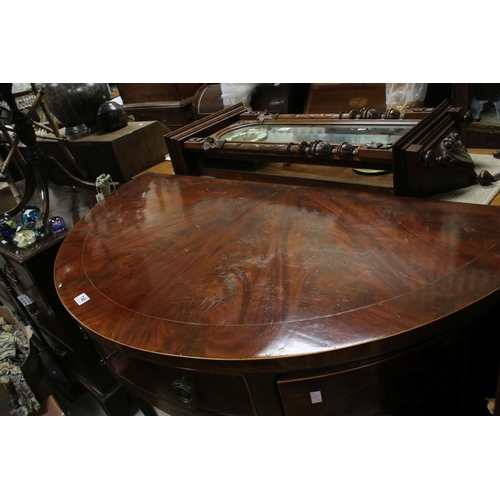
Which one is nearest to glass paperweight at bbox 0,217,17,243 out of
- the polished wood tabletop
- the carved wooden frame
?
the polished wood tabletop

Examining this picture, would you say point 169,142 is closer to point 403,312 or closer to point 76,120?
point 76,120

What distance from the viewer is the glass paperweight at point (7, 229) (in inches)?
50.0

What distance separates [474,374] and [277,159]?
0.72 m

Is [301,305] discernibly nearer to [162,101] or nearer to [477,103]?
[477,103]

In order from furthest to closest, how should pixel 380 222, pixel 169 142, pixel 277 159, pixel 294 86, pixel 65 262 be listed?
pixel 294 86 → pixel 169 142 → pixel 277 159 → pixel 65 262 → pixel 380 222

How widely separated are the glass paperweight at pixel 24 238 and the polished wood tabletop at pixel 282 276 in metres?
0.21

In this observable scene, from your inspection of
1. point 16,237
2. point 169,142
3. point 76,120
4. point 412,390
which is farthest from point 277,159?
point 76,120

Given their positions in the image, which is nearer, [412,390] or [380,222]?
[412,390]

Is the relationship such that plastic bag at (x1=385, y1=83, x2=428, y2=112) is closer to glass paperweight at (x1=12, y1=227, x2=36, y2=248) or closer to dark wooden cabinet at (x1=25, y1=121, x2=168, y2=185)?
dark wooden cabinet at (x1=25, y1=121, x2=168, y2=185)

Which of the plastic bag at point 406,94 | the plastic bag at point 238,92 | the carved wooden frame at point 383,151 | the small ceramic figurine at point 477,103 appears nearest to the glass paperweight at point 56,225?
the carved wooden frame at point 383,151

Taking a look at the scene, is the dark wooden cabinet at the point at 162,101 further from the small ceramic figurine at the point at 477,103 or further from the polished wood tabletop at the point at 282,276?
the polished wood tabletop at the point at 282,276

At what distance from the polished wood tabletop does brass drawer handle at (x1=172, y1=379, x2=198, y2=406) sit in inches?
3.9

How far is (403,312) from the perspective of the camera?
66 cm

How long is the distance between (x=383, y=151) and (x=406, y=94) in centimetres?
71
